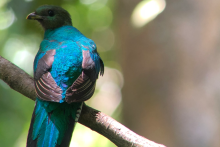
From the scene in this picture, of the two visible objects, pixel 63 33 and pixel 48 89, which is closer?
pixel 48 89

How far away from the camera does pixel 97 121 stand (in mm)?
2348

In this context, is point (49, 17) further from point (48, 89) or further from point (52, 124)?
point (52, 124)

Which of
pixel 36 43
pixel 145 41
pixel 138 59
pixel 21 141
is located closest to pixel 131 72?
pixel 138 59

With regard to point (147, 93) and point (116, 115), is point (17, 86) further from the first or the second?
point (116, 115)

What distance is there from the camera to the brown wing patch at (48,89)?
2.23 meters

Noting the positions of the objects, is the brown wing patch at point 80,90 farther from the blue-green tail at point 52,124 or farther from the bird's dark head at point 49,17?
the bird's dark head at point 49,17

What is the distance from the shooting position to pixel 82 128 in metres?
6.90

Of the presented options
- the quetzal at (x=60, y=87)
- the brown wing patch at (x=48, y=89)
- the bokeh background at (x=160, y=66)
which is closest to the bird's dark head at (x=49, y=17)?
the quetzal at (x=60, y=87)

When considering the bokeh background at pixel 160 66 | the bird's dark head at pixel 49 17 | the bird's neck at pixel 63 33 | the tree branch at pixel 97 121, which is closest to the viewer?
the tree branch at pixel 97 121

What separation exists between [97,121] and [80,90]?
31 cm

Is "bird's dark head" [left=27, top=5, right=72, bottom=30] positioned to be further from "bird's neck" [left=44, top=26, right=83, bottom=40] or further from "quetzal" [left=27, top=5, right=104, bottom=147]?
"quetzal" [left=27, top=5, right=104, bottom=147]

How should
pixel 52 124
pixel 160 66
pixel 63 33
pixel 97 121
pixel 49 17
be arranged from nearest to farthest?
pixel 52 124, pixel 97 121, pixel 63 33, pixel 49 17, pixel 160 66

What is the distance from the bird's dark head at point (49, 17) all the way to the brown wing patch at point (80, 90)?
1.52 m

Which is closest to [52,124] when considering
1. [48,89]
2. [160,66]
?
[48,89]
